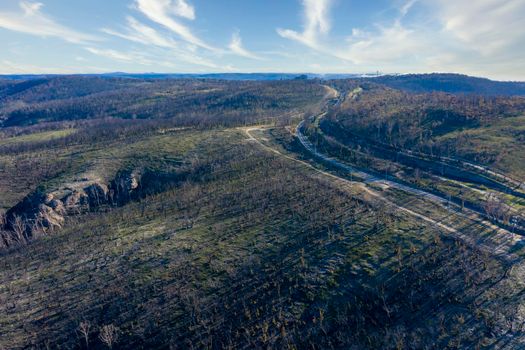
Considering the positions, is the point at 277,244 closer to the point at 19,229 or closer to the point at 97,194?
the point at 97,194

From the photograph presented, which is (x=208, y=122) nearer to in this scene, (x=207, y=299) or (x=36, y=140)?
(x=36, y=140)

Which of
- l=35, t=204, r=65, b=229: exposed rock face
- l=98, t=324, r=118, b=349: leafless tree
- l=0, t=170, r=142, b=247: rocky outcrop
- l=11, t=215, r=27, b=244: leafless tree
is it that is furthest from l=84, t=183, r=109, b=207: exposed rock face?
l=98, t=324, r=118, b=349: leafless tree

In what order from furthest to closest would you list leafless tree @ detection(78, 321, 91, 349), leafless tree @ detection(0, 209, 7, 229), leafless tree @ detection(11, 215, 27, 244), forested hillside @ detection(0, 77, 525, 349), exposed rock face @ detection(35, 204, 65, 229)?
leafless tree @ detection(0, 209, 7, 229) < exposed rock face @ detection(35, 204, 65, 229) < leafless tree @ detection(11, 215, 27, 244) < leafless tree @ detection(78, 321, 91, 349) < forested hillside @ detection(0, 77, 525, 349)

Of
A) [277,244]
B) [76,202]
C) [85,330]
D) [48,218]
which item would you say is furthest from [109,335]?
[76,202]

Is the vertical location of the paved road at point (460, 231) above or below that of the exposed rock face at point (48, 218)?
above

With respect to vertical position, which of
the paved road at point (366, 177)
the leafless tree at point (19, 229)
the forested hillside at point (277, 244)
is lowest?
the leafless tree at point (19, 229)

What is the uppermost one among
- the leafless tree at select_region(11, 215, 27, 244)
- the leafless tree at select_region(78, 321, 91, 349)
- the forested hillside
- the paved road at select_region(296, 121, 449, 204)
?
the paved road at select_region(296, 121, 449, 204)

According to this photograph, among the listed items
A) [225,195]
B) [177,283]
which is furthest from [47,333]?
[225,195]

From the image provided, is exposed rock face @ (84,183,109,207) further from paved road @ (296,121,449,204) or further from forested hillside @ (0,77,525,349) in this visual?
paved road @ (296,121,449,204)

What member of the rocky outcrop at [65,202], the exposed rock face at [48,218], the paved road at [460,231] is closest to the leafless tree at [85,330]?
the rocky outcrop at [65,202]

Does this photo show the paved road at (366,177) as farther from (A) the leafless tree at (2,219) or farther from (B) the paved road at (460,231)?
(A) the leafless tree at (2,219)

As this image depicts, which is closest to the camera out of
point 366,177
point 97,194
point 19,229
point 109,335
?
point 109,335
